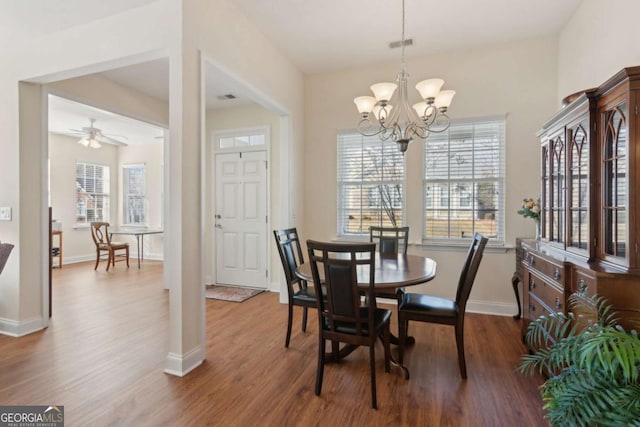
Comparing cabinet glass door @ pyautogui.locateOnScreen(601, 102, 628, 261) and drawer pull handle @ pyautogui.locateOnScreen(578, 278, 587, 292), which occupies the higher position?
cabinet glass door @ pyautogui.locateOnScreen(601, 102, 628, 261)

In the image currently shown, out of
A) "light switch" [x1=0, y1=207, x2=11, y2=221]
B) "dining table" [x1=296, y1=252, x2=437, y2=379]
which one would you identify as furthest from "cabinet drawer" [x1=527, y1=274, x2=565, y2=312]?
"light switch" [x1=0, y1=207, x2=11, y2=221]

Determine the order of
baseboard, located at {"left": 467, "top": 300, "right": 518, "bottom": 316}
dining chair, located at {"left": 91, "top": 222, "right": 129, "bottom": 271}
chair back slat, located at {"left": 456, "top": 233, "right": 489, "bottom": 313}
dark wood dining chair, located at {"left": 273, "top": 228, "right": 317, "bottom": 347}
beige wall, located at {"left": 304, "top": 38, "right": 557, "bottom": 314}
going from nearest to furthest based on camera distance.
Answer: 1. chair back slat, located at {"left": 456, "top": 233, "right": 489, "bottom": 313}
2. dark wood dining chair, located at {"left": 273, "top": 228, "right": 317, "bottom": 347}
3. beige wall, located at {"left": 304, "top": 38, "right": 557, "bottom": 314}
4. baseboard, located at {"left": 467, "top": 300, "right": 518, "bottom": 316}
5. dining chair, located at {"left": 91, "top": 222, "right": 129, "bottom": 271}

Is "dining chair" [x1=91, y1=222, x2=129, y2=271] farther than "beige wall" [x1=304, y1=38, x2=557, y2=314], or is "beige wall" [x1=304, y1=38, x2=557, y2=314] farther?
"dining chair" [x1=91, y1=222, x2=129, y2=271]

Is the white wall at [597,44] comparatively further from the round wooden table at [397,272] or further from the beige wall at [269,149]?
the beige wall at [269,149]

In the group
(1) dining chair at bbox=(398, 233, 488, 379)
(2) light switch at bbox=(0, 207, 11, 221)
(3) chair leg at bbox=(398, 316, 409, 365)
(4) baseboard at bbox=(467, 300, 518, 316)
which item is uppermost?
(2) light switch at bbox=(0, 207, 11, 221)

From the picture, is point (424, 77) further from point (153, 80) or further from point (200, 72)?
point (153, 80)

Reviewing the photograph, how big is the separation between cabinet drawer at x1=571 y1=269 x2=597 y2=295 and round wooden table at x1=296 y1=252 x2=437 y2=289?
2.70ft

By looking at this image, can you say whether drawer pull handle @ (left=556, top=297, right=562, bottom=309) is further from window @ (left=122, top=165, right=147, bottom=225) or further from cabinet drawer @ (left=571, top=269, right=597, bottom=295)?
window @ (left=122, top=165, right=147, bottom=225)

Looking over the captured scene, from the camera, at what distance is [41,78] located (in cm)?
297

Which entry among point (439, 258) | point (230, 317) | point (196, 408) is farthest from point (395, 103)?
point (196, 408)

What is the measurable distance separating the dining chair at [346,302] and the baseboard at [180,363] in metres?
1.00

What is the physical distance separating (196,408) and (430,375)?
1.62 metres

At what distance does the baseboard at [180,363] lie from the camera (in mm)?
2332

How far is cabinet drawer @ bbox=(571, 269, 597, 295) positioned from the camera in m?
1.75
